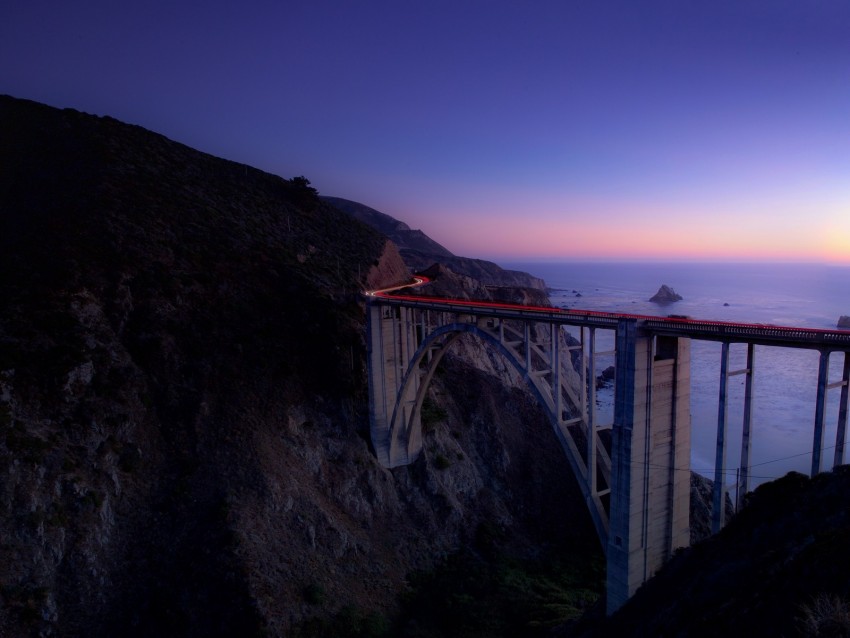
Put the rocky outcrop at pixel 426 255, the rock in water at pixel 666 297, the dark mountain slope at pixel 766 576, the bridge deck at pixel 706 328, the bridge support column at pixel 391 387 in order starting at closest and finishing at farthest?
the dark mountain slope at pixel 766 576, the bridge deck at pixel 706 328, the bridge support column at pixel 391 387, the rocky outcrop at pixel 426 255, the rock in water at pixel 666 297

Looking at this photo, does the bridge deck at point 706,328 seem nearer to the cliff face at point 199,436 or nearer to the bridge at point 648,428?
the bridge at point 648,428

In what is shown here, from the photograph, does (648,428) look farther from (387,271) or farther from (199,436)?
(387,271)

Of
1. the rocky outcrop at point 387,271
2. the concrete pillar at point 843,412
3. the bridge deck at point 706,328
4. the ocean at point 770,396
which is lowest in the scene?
the ocean at point 770,396

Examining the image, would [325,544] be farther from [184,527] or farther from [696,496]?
[696,496]

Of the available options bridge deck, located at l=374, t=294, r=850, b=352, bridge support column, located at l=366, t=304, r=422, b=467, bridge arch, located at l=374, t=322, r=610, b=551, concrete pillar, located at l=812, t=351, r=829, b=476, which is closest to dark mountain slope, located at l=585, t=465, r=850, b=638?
concrete pillar, located at l=812, t=351, r=829, b=476

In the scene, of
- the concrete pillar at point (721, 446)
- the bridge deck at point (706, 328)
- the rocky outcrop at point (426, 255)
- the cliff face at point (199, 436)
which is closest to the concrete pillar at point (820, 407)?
the bridge deck at point (706, 328)

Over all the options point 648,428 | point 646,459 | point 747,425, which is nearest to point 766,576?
point 747,425
